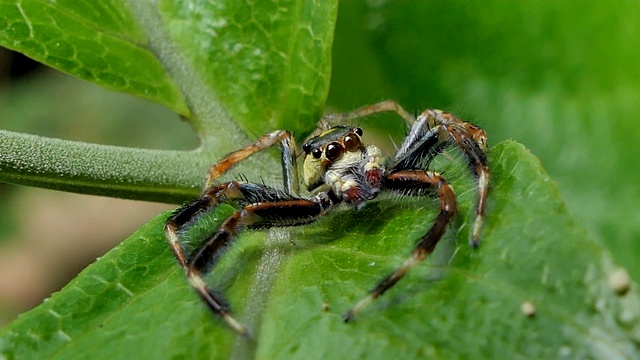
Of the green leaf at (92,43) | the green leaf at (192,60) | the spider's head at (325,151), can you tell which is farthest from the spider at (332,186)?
the green leaf at (92,43)

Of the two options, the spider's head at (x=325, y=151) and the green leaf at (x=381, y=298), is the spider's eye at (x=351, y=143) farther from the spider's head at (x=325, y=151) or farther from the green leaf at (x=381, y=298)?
the green leaf at (x=381, y=298)

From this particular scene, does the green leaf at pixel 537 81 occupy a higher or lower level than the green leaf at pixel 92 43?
lower

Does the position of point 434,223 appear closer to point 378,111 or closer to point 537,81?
point 378,111

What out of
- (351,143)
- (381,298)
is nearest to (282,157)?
(351,143)

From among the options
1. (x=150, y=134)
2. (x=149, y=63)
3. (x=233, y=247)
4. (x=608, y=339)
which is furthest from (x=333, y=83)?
(x=150, y=134)

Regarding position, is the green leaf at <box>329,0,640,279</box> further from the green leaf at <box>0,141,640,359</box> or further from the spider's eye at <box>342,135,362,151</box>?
the green leaf at <box>0,141,640,359</box>

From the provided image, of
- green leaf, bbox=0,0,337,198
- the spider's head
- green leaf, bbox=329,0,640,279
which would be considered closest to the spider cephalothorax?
the spider's head
